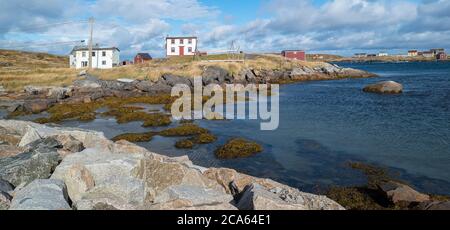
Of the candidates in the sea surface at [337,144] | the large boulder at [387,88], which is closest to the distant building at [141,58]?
the large boulder at [387,88]

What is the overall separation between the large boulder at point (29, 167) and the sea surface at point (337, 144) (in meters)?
9.17

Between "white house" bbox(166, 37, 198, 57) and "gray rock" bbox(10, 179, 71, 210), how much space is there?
307 ft

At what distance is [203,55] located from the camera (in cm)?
10562

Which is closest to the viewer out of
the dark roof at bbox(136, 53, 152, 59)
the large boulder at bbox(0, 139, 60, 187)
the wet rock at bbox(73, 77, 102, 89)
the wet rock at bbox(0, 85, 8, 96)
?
the large boulder at bbox(0, 139, 60, 187)

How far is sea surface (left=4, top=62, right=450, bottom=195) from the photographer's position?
60.3 ft

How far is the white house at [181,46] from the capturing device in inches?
4011

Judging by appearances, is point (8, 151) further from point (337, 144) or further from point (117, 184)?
point (337, 144)

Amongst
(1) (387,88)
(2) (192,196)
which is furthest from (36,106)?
(1) (387,88)

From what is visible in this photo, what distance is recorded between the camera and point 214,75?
68.6 m

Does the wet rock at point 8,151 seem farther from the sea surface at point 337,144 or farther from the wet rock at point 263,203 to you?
the wet rock at point 263,203

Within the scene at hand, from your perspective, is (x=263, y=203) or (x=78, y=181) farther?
(x=78, y=181)

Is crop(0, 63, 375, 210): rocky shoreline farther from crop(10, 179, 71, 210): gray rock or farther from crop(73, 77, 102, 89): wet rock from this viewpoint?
crop(73, 77, 102, 89): wet rock

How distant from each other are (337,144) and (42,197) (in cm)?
1864

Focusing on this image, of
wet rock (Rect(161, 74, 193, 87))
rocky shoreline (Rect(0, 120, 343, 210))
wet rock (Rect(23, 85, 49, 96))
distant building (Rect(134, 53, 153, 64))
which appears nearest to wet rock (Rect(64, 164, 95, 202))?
rocky shoreline (Rect(0, 120, 343, 210))
